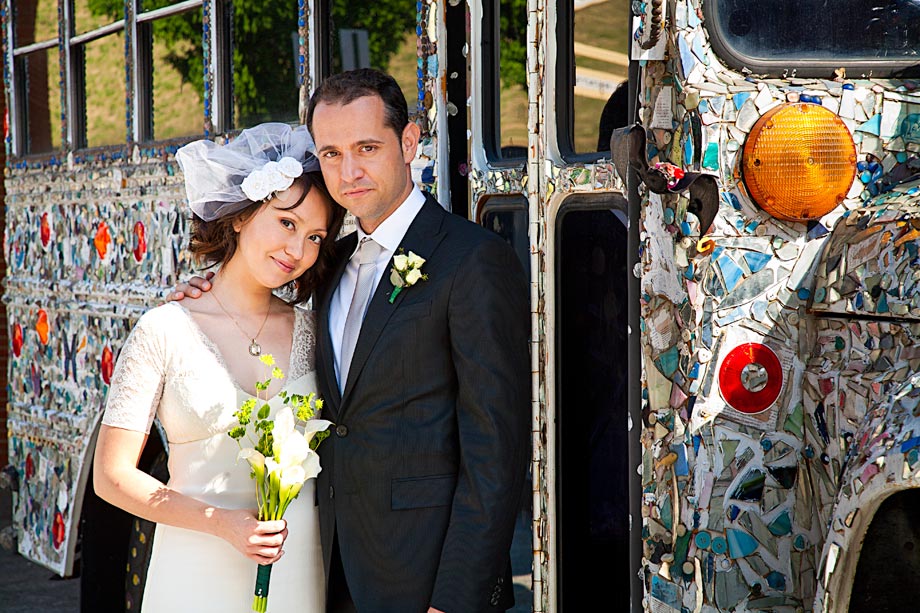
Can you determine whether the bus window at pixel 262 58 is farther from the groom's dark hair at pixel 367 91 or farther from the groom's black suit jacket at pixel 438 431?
the groom's black suit jacket at pixel 438 431

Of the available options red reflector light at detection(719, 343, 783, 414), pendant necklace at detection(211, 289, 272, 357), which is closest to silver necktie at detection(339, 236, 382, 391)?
pendant necklace at detection(211, 289, 272, 357)

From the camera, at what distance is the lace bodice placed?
2.81 metres

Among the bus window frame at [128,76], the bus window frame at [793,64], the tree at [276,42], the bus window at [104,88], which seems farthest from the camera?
the bus window at [104,88]

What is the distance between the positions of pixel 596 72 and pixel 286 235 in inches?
32.1

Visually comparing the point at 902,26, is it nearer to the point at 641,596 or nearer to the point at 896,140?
the point at 896,140

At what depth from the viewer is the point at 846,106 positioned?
2.21 metres

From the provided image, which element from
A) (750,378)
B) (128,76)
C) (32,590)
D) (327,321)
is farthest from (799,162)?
A: (32,590)

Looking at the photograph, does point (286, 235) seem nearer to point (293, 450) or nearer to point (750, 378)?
point (293, 450)

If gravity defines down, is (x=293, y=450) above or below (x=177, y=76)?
below

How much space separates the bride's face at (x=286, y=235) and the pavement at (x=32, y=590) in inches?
102

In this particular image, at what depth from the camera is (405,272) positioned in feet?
8.60

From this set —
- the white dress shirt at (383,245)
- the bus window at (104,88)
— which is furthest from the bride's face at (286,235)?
the bus window at (104,88)

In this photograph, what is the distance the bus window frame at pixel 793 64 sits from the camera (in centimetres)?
222

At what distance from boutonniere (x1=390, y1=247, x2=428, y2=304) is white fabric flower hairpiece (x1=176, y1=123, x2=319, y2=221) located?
424mm
